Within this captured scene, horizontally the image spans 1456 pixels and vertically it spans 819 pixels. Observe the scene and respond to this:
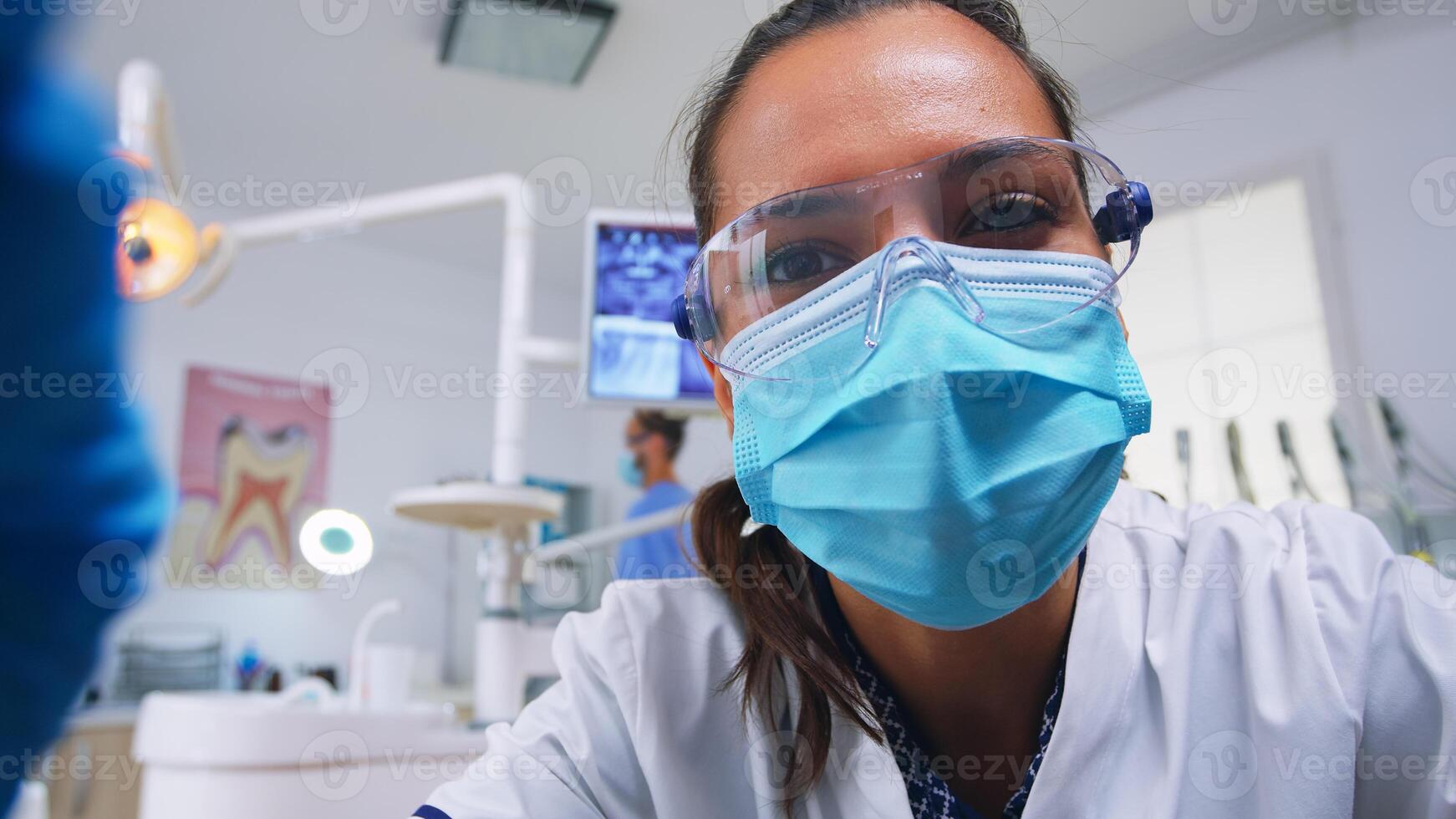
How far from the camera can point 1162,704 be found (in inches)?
33.6

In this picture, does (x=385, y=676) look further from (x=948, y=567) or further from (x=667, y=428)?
(x=667, y=428)

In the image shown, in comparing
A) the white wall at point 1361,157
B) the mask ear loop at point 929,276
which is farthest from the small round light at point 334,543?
the white wall at point 1361,157

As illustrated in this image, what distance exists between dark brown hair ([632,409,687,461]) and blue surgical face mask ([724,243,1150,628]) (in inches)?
97.3

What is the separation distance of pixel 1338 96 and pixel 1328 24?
0.25 meters

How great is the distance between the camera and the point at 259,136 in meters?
3.88

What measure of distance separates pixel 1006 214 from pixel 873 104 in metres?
0.16

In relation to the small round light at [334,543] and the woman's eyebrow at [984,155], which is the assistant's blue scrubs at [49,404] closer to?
the woman's eyebrow at [984,155]

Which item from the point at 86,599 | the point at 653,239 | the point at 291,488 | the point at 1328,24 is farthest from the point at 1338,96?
the point at 291,488

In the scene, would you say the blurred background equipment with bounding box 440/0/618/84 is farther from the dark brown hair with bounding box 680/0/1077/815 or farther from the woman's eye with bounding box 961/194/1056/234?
the woman's eye with bounding box 961/194/1056/234

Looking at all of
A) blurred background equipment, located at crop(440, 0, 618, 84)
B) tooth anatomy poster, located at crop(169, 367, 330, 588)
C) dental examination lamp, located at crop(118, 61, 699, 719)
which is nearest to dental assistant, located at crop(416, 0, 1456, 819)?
dental examination lamp, located at crop(118, 61, 699, 719)

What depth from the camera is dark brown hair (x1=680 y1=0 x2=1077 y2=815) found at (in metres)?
0.89

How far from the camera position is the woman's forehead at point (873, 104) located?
86 cm

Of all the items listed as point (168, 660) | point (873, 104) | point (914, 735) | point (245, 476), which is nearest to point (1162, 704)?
point (914, 735)

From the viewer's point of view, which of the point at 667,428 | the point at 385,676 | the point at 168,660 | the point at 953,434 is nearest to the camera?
the point at 953,434
